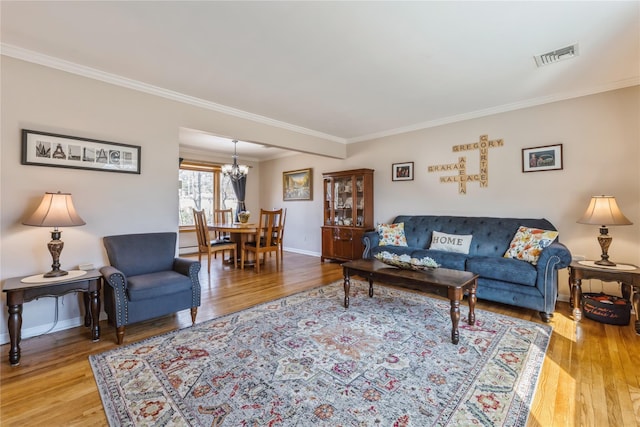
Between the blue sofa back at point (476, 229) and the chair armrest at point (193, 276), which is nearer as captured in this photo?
the chair armrest at point (193, 276)

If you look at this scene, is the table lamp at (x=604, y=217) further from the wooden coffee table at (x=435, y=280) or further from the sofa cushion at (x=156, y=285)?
the sofa cushion at (x=156, y=285)

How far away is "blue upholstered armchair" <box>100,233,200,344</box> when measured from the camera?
242 centimetres

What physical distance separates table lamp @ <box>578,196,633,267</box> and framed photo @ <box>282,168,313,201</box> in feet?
15.7

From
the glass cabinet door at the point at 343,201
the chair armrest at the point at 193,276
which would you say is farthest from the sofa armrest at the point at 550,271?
the chair armrest at the point at 193,276

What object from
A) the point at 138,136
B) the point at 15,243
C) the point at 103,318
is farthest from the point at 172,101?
the point at 103,318

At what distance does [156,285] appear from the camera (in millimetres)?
2582

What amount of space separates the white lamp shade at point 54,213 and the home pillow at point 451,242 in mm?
4085

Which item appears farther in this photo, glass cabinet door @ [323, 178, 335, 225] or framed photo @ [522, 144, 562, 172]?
glass cabinet door @ [323, 178, 335, 225]

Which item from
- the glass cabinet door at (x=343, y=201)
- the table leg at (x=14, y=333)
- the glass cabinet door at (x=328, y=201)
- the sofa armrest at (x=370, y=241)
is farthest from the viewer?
the glass cabinet door at (x=328, y=201)

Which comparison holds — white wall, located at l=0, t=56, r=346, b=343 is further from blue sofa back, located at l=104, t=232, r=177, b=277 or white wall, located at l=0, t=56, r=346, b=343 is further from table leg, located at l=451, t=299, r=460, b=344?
table leg, located at l=451, t=299, r=460, b=344

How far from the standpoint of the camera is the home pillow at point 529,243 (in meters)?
3.15

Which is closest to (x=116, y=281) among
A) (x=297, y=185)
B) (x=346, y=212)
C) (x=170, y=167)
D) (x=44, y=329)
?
(x=44, y=329)

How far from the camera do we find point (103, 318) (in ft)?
9.48

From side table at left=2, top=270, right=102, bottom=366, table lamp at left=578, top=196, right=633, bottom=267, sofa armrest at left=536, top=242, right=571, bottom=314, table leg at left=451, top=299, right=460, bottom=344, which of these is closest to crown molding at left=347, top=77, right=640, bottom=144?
table lamp at left=578, top=196, right=633, bottom=267
